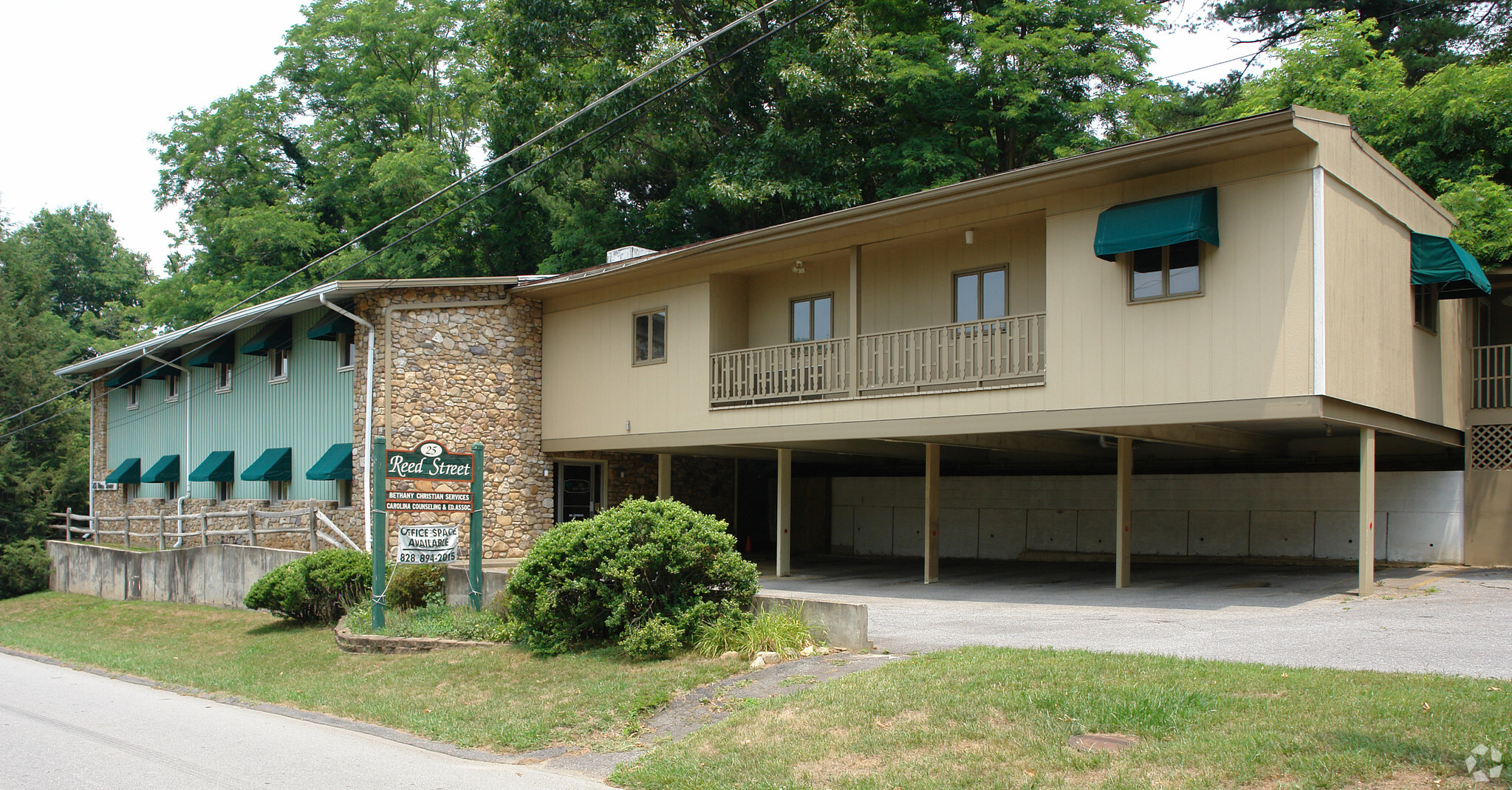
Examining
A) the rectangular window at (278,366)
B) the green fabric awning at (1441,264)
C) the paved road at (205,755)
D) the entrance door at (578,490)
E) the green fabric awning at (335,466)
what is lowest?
the paved road at (205,755)

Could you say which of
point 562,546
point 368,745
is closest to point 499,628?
point 562,546

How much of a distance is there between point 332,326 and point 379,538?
31.7 ft

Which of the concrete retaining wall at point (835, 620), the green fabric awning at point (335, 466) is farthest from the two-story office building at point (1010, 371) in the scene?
the concrete retaining wall at point (835, 620)

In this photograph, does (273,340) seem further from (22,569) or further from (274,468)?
(22,569)

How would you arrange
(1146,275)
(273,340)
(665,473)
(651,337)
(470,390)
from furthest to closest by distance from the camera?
(273,340) → (665,473) → (470,390) → (651,337) → (1146,275)

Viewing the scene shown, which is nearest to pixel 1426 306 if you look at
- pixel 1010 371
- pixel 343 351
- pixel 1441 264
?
pixel 1441 264

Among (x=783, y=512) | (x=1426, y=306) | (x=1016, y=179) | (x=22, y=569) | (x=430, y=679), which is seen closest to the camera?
(x=430, y=679)

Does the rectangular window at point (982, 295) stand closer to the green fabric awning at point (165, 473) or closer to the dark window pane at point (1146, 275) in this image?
the dark window pane at point (1146, 275)

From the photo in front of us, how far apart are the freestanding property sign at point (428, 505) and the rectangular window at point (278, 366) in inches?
495

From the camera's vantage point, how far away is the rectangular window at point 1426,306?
54.9 ft

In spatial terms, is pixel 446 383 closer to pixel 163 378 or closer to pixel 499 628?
pixel 499 628

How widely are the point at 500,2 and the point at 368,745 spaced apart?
83.7ft

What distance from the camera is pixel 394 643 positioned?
45.4ft

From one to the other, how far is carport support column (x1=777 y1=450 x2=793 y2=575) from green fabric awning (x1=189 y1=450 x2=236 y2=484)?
49.3 feet
